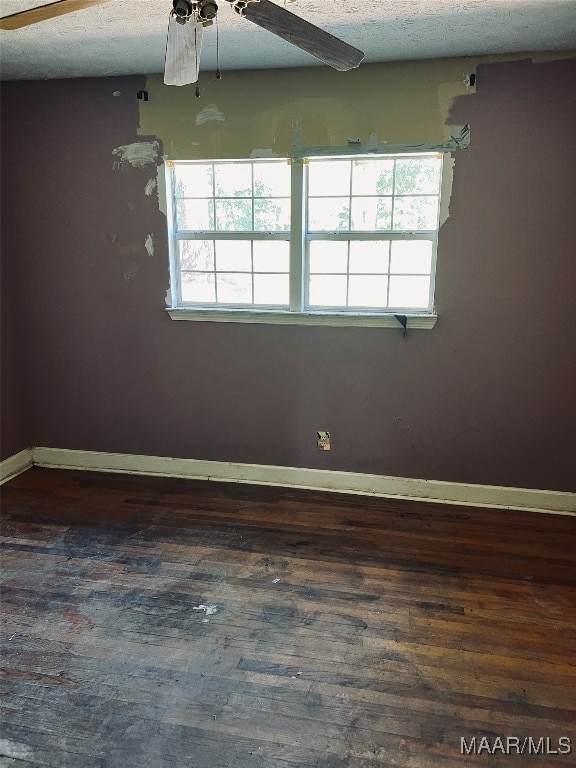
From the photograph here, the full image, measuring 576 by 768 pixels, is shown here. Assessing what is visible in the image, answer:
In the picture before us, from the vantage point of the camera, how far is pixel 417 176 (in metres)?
3.03

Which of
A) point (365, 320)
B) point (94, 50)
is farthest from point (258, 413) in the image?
point (94, 50)

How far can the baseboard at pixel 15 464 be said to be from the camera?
11.9 ft

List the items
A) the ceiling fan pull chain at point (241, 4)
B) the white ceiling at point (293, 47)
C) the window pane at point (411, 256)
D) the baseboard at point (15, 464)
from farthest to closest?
the baseboard at point (15, 464) → the window pane at point (411, 256) → the white ceiling at point (293, 47) → the ceiling fan pull chain at point (241, 4)

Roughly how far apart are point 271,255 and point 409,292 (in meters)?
0.90

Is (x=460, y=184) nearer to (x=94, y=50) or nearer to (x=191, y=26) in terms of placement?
(x=191, y=26)

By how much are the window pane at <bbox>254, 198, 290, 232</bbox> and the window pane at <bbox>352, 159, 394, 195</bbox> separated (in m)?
0.43

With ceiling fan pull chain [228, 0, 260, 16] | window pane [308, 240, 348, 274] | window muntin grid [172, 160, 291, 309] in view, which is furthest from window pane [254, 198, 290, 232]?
ceiling fan pull chain [228, 0, 260, 16]

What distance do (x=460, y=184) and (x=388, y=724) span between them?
265 cm

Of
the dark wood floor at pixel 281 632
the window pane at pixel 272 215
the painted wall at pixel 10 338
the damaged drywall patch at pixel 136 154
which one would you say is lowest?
the dark wood floor at pixel 281 632

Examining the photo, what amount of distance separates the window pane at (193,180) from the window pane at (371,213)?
0.93 metres

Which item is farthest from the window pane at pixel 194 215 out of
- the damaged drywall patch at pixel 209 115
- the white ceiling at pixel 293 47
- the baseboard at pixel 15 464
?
the baseboard at pixel 15 464

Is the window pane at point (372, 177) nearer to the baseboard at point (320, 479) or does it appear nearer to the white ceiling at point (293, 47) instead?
the white ceiling at point (293, 47)

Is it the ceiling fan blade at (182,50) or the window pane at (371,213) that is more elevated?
the ceiling fan blade at (182,50)

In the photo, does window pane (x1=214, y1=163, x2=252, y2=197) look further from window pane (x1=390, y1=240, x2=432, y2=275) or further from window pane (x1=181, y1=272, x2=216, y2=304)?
window pane (x1=390, y1=240, x2=432, y2=275)
